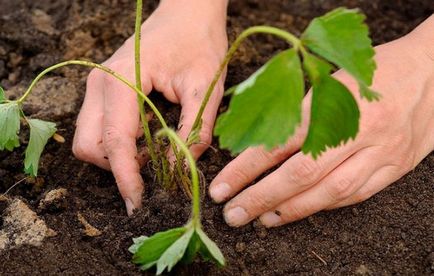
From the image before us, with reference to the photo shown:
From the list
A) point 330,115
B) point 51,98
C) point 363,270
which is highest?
point 330,115

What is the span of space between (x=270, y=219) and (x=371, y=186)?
0.78ft

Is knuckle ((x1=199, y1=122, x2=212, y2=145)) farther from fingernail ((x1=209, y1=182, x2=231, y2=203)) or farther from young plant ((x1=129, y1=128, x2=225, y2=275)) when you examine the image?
young plant ((x1=129, y1=128, x2=225, y2=275))

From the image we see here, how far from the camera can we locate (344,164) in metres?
1.37

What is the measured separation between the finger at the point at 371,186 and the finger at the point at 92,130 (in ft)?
1.85

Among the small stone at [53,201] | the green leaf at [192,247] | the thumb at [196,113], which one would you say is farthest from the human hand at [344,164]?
the small stone at [53,201]

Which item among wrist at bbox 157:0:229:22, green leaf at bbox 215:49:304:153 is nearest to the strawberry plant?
green leaf at bbox 215:49:304:153

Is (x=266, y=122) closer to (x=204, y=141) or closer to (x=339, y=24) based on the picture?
(x=339, y=24)

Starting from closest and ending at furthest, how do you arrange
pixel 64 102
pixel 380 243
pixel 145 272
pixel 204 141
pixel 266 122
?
pixel 266 122 → pixel 145 272 → pixel 380 243 → pixel 204 141 → pixel 64 102

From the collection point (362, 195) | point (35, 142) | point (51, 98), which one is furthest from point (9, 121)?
point (362, 195)

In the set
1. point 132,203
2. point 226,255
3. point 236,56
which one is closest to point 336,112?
point 226,255

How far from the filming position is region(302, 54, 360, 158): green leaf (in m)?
A: 1.00

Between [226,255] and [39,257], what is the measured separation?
0.38 m

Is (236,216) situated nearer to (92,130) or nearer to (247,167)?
(247,167)

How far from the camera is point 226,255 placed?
1.33m
